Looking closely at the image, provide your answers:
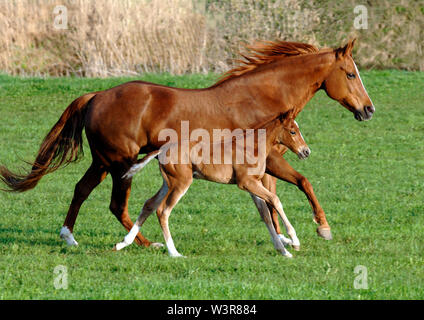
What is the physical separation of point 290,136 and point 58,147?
2736mm

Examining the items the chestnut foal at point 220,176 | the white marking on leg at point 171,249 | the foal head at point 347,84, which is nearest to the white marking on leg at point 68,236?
the chestnut foal at point 220,176

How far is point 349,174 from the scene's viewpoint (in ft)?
46.1

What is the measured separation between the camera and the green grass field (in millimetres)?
7262

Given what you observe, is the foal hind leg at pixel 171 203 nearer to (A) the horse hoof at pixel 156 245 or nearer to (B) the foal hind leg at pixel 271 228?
(A) the horse hoof at pixel 156 245

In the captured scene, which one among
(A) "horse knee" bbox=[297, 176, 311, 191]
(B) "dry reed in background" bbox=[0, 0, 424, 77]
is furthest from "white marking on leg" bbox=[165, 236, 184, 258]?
(B) "dry reed in background" bbox=[0, 0, 424, 77]

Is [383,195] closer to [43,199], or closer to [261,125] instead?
[261,125]

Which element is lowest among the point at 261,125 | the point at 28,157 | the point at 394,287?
the point at 28,157

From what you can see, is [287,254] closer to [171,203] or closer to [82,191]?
[171,203]

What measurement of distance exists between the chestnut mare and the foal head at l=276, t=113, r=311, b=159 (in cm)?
15

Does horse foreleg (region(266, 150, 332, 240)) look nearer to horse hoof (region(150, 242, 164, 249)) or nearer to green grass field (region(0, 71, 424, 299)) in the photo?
green grass field (region(0, 71, 424, 299))

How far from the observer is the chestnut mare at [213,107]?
8961mm

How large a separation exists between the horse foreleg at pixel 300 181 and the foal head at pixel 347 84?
1.00 meters
